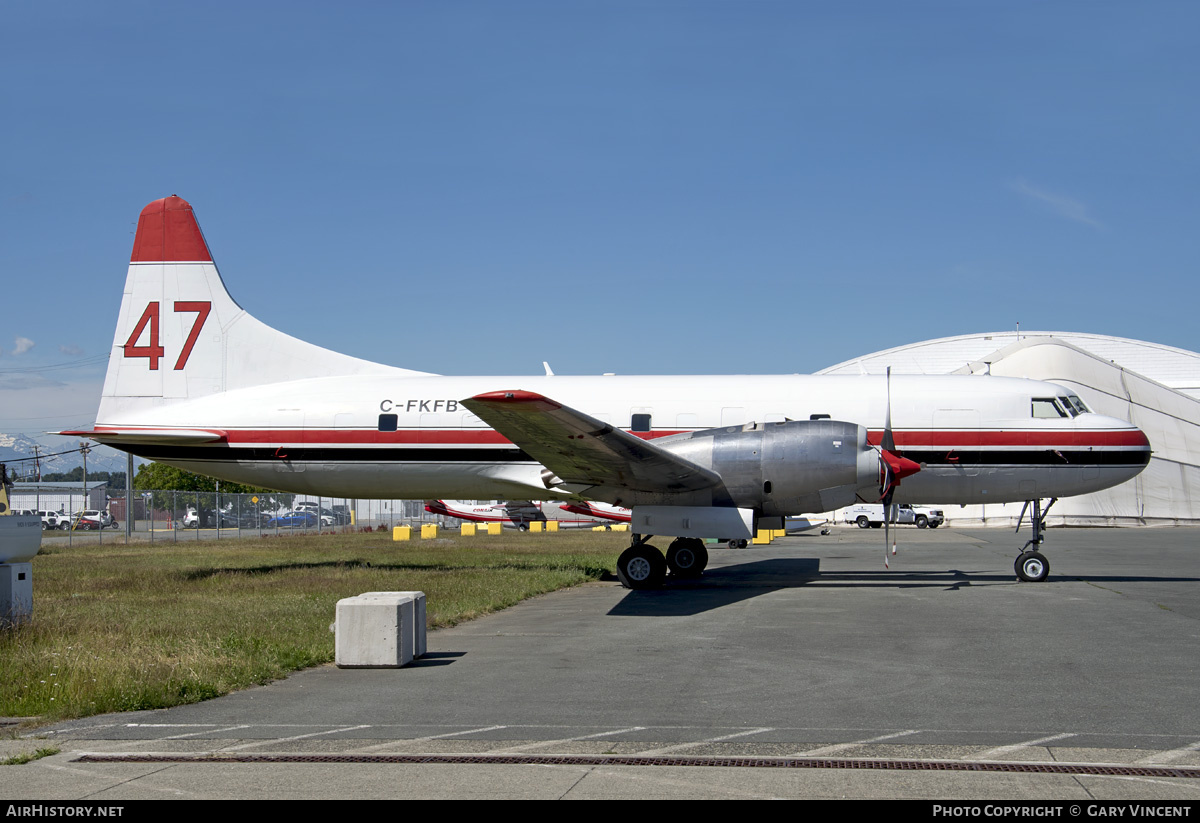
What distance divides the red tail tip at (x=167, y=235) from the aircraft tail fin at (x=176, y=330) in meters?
0.02

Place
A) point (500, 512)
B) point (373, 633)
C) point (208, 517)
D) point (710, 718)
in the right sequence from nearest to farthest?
point (710, 718)
point (373, 633)
point (208, 517)
point (500, 512)

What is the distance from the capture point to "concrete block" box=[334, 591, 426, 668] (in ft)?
33.7

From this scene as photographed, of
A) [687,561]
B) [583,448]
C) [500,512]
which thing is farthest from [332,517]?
[583,448]

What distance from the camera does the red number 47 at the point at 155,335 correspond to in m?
21.5

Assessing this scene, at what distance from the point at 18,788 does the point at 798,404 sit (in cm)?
1560

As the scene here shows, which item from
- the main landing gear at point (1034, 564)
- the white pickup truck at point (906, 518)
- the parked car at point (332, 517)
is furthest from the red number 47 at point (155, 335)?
the white pickup truck at point (906, 518)

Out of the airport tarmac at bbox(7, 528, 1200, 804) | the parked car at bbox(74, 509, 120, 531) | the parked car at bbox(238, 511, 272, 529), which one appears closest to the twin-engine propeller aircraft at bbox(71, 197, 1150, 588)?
the airport tarmac at bbox(7, 528, 1200, 804)

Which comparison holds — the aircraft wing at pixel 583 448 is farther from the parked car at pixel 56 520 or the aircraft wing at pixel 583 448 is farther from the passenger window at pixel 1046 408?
the parked car at pixel 56 520

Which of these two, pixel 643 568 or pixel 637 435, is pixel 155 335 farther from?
pixel 643 568

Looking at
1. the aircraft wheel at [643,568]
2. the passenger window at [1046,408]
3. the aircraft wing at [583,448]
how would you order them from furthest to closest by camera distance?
1. the passenger window at [1046,408]
2. the aircraft wheel at [643,568]
3. the aircraft wing at [583,448]

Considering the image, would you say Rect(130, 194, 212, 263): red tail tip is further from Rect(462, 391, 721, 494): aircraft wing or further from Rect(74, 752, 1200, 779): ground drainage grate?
Rect(74, 752, 1200, 779): ground drainage grate

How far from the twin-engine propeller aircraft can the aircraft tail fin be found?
0.03 meters

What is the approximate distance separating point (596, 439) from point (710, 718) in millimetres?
7586

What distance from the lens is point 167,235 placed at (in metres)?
21.6
